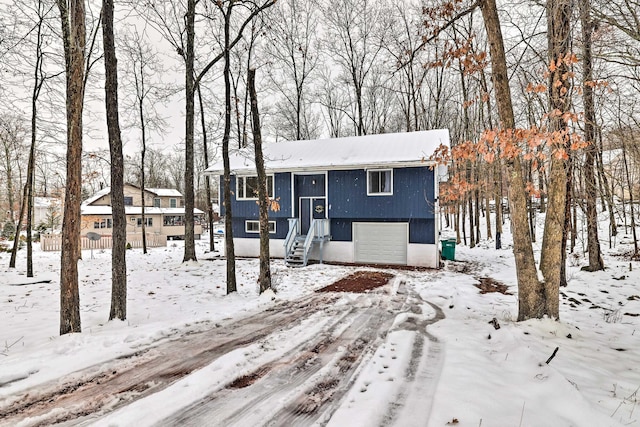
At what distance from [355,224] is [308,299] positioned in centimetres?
744

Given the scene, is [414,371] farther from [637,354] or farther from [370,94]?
[370,94]

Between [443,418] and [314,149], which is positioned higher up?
[314,149]

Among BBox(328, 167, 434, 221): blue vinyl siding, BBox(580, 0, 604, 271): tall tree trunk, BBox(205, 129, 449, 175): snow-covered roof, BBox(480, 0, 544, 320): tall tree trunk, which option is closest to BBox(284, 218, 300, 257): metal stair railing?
BBox(328, 167, 434, 221): blue vinyl siding

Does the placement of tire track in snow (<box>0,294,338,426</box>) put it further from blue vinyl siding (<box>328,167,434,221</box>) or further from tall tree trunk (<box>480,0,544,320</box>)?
blue vinyl siding (<box>328,167,434,221</box>)

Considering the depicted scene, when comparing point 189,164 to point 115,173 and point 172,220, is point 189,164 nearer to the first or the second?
point 115,173

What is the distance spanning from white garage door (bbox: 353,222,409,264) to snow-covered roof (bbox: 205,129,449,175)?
2.78 meters

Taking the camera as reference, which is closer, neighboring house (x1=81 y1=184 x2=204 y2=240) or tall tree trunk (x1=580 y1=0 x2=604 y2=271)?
tall tree trunk (x1=580 y1=0 x2=604 y2=271)

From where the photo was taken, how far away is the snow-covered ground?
9.68ft

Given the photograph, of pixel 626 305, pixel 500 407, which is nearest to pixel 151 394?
pixel 500 407

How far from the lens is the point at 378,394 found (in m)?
3.28

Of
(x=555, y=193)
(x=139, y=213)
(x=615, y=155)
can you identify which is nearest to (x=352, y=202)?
(x=615, y=155)

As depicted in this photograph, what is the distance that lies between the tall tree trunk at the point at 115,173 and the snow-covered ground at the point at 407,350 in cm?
63

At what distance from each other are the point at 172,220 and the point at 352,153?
90.4 feet

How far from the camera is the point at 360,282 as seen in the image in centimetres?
1008
